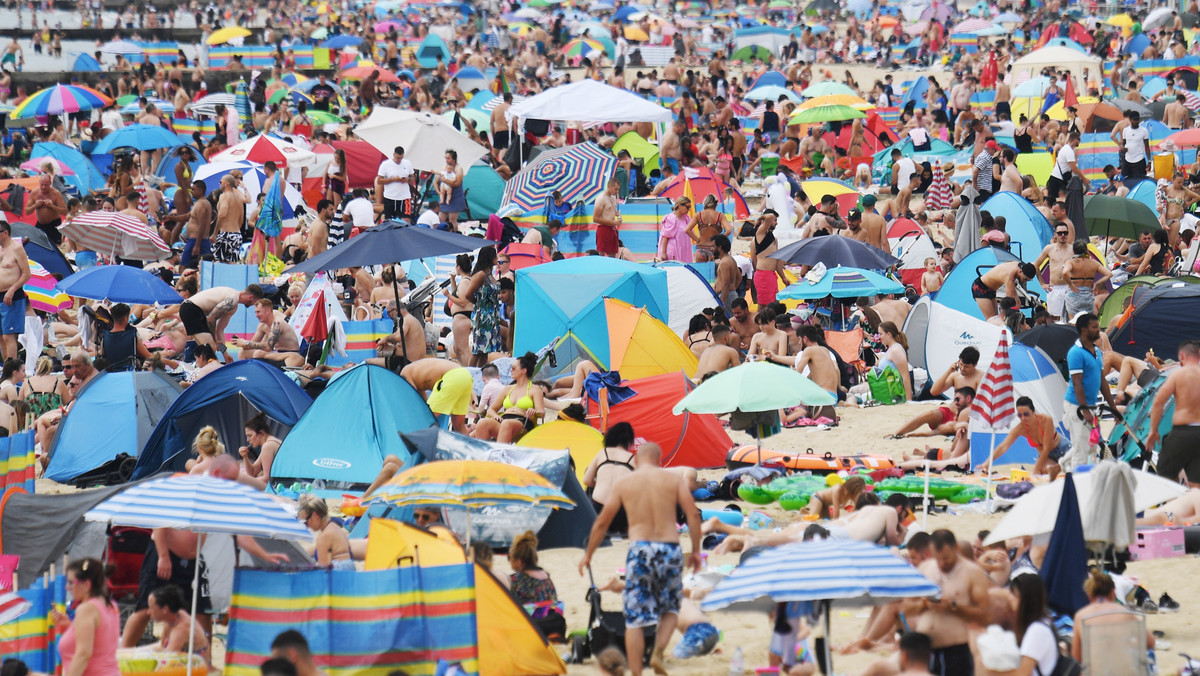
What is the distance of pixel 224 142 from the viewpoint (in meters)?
22.1

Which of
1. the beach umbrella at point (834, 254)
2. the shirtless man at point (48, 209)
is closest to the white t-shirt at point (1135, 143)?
the beach umbrella at point (834, 254)

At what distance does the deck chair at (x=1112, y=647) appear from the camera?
6.11 metres

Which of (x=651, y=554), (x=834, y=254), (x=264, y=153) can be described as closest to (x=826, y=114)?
(x=264, y=153)

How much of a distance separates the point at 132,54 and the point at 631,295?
25689 mm

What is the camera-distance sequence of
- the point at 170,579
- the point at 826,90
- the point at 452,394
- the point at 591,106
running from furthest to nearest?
the point at 826,90 < the point at 591,106 < the point at 452,394 < the point at 170,579

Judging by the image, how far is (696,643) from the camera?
23.1ft

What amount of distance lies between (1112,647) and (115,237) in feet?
39.1

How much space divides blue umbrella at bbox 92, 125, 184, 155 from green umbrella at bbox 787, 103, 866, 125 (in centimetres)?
904

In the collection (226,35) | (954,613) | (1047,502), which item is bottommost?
(226,35)

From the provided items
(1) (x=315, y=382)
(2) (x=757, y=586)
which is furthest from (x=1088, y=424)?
(1) (x=315, y=382)

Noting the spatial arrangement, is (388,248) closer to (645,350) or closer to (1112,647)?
(645,350)

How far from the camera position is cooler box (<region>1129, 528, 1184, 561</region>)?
7.94 metres

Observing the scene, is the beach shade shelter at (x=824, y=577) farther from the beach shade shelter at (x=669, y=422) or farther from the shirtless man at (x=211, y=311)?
the shirtless man at (x=211, y=311)

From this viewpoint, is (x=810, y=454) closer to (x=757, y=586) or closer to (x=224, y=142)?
(x=757, y=586)
